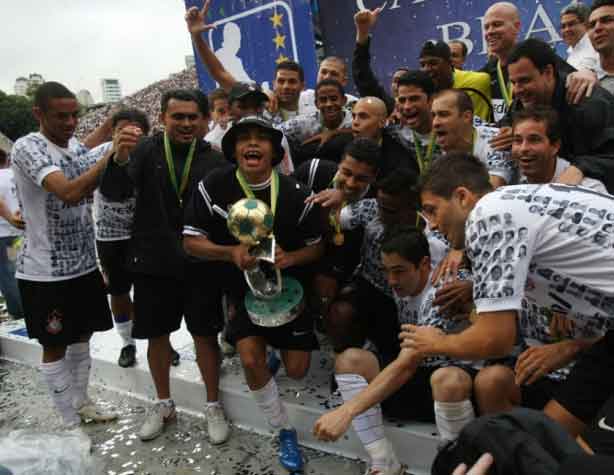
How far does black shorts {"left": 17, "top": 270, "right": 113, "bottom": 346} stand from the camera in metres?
2.93

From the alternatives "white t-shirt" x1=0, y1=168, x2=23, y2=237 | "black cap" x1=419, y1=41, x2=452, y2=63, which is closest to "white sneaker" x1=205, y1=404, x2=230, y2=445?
"black cap" x1=419, y1=41, x2=452, y2=63

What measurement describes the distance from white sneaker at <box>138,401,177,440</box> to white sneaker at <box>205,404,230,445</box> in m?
0.29

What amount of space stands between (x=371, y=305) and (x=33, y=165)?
1986 millimetres

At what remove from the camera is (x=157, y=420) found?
3047mm

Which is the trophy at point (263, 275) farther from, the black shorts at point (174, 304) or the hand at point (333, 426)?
the hand at point (333, 426)

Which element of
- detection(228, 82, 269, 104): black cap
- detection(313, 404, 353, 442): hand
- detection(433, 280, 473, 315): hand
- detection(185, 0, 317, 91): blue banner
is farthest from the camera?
detection(185, 0, 317, 91): blue banner

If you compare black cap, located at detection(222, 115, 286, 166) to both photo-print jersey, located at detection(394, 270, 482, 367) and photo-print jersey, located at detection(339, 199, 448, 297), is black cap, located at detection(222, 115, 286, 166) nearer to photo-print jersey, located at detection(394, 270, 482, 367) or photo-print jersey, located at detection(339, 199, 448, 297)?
photo-print jersey, located at detection(339, 199, 448, 297)

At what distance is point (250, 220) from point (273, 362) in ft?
4.43

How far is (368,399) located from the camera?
6.31ft

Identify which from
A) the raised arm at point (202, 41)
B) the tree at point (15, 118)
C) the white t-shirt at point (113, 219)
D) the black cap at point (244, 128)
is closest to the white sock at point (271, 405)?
the black cap at point (244, 128)

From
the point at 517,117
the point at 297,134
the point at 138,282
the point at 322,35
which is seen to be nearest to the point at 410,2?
the point at 322,35

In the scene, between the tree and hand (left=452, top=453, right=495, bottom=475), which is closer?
hand (left=452, top=453, right=495, bottom=475)

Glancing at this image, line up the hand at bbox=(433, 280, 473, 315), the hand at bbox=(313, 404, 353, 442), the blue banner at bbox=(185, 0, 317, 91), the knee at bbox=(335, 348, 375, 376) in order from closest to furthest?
the hand at bbox=(313, 404, 353, 442), the hand at bbox=(433, 280, 473, 315), the knee at bbox=(335, 348, 375, 376), the blue banner at bbox=(185, 0, 317, 91)

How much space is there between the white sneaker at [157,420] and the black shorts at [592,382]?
7.37ft
